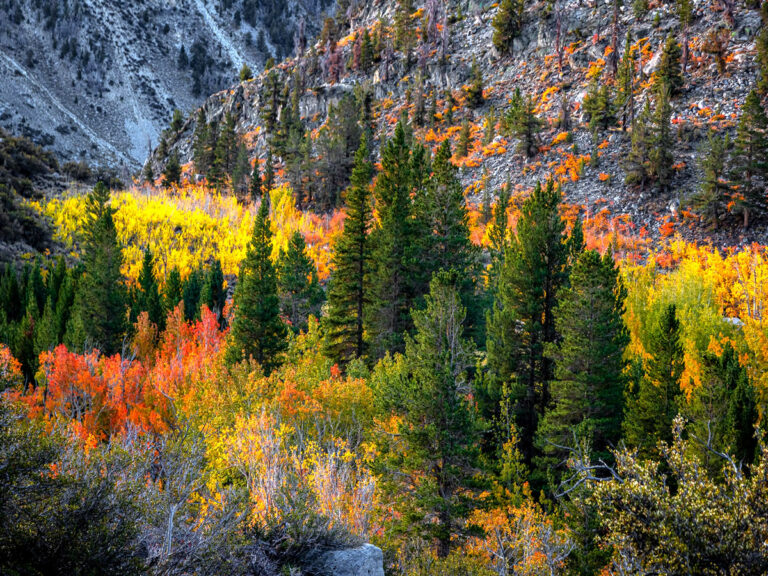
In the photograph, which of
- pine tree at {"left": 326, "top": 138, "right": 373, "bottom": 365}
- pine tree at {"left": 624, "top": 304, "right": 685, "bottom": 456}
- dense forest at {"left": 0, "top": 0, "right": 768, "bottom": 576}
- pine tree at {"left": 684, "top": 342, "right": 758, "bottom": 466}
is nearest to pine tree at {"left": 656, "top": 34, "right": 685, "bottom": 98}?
dense forest at {"left": 0, "top": 0, "right": 768, "bottom": 576}

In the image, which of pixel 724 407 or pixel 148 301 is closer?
pixel 724 407

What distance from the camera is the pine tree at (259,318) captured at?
25.0 metres

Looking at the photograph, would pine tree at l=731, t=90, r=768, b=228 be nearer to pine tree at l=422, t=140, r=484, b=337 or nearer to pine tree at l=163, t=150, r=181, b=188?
pine tree at l=422, t=140, r=484, b=337

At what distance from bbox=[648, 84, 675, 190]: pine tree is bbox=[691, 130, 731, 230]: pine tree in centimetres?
269

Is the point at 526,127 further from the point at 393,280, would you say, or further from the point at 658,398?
the point at 658,398

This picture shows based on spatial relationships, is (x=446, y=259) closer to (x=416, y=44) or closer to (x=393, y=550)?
(x=393, y=550)

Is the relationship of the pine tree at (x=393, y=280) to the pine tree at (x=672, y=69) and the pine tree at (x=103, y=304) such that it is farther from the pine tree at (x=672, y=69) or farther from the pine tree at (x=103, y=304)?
the pine tree at (x=672, y=69)

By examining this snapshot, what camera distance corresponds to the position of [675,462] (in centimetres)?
720

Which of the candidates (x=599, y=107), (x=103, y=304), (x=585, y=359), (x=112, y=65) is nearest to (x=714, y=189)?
(x=599, y=107)

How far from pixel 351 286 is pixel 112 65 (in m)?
129

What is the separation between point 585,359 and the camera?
65.8 feet

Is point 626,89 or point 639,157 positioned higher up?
point 626,89

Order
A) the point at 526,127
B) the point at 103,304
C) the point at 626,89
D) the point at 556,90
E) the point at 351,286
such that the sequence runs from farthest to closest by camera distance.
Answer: the point at 556,90 < the point at 526,127 < the point at 626,89 < the point at 103,304 < the point at 351,286

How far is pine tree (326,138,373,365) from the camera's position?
1078 inches
